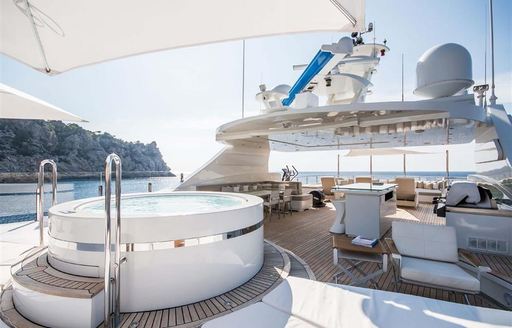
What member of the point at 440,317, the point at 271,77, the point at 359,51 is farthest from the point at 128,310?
the point at 359,51

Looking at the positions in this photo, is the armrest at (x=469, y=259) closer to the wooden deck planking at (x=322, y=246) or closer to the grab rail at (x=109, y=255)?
the wooden deck planking at (x=322, y=246)

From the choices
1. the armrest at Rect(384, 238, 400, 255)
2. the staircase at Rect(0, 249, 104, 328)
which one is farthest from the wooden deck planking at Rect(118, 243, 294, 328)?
the armrest at Rect(384, 238, 400, 255)

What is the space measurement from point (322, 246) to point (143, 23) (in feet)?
12.3

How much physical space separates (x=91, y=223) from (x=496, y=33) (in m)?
7.45

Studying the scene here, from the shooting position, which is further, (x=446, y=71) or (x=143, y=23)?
(x=446, y=71)

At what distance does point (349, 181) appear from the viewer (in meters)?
10.5

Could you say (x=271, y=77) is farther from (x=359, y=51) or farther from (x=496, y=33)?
(x=496, y=33)

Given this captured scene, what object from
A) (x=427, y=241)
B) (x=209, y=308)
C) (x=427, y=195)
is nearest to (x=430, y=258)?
(x=427, y=241)

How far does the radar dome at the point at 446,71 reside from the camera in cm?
383

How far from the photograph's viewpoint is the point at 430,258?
2.63m

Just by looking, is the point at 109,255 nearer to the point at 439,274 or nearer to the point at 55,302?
the point at 55,302

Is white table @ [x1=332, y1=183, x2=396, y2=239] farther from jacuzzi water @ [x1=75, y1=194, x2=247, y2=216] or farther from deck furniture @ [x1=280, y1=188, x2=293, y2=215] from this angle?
deck furniture @ [x1=280, y1=188, x2=293, y2=215]

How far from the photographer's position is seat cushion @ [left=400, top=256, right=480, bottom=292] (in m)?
2.13

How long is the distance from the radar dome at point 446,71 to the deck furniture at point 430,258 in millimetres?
2475
